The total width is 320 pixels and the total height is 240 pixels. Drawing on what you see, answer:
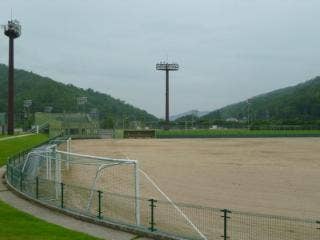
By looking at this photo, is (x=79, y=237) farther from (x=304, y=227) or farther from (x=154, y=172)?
(x=154, y=172)

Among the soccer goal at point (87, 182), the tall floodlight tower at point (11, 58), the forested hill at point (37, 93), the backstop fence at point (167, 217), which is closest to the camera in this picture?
the backstop fence at point (167, 217)

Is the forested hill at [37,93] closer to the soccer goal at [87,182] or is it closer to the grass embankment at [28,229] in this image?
the soccer goal at [87,182]

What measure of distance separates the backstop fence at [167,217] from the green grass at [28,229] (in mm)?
1513

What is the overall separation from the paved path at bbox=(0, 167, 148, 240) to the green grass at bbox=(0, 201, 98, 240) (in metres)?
0.48

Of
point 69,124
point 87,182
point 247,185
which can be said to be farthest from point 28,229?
point 69,124

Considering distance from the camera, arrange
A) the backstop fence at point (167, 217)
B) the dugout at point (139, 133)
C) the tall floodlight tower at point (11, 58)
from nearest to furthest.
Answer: the backstop fence at point (167, 217)
the tall floodlight tower at point (11, 58)
the dugout at point (139, 133)

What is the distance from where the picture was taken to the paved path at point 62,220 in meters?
13.8

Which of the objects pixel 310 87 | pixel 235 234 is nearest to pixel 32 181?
pixel 235 234

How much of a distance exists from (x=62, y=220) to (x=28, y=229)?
6.95ft

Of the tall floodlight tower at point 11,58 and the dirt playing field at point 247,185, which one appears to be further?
the tall floodlight tower at point 11,58

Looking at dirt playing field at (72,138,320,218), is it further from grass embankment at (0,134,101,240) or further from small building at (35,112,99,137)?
small building at (35,112,99,137)

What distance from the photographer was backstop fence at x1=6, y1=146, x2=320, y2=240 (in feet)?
45.7

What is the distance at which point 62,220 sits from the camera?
1579cm

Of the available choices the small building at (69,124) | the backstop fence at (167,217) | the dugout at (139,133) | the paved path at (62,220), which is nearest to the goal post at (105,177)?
the backstop fence at (167,217)
